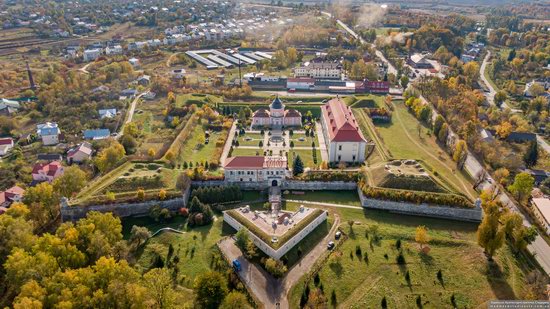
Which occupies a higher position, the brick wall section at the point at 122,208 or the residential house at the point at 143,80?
the residential house at the point at 143,80

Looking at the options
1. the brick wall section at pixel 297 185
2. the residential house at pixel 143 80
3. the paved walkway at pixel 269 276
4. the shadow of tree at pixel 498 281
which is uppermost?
the residential house at pixel 143 80

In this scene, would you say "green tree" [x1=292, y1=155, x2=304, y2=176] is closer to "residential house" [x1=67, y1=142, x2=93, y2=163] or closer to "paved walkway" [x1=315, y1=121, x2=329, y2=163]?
"paved walkway" [x1=315, y1=121, x2=329, y2=163]

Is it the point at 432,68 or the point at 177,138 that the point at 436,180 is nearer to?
the point at 177,138

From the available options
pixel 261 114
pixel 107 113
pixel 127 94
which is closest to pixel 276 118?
pixel 261 114

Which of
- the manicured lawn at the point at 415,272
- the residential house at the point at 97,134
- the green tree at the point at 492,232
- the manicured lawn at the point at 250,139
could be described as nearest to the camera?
the manicured lawn at the point at 415,272

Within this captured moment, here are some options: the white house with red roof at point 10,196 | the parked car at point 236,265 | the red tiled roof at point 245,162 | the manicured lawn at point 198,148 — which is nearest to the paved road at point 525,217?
the parked car at point 236,265

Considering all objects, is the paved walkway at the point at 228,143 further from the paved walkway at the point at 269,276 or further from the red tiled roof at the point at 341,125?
the paved walkway at the point at 269,276

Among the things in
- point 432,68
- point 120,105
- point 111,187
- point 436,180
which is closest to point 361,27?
point 432,68
